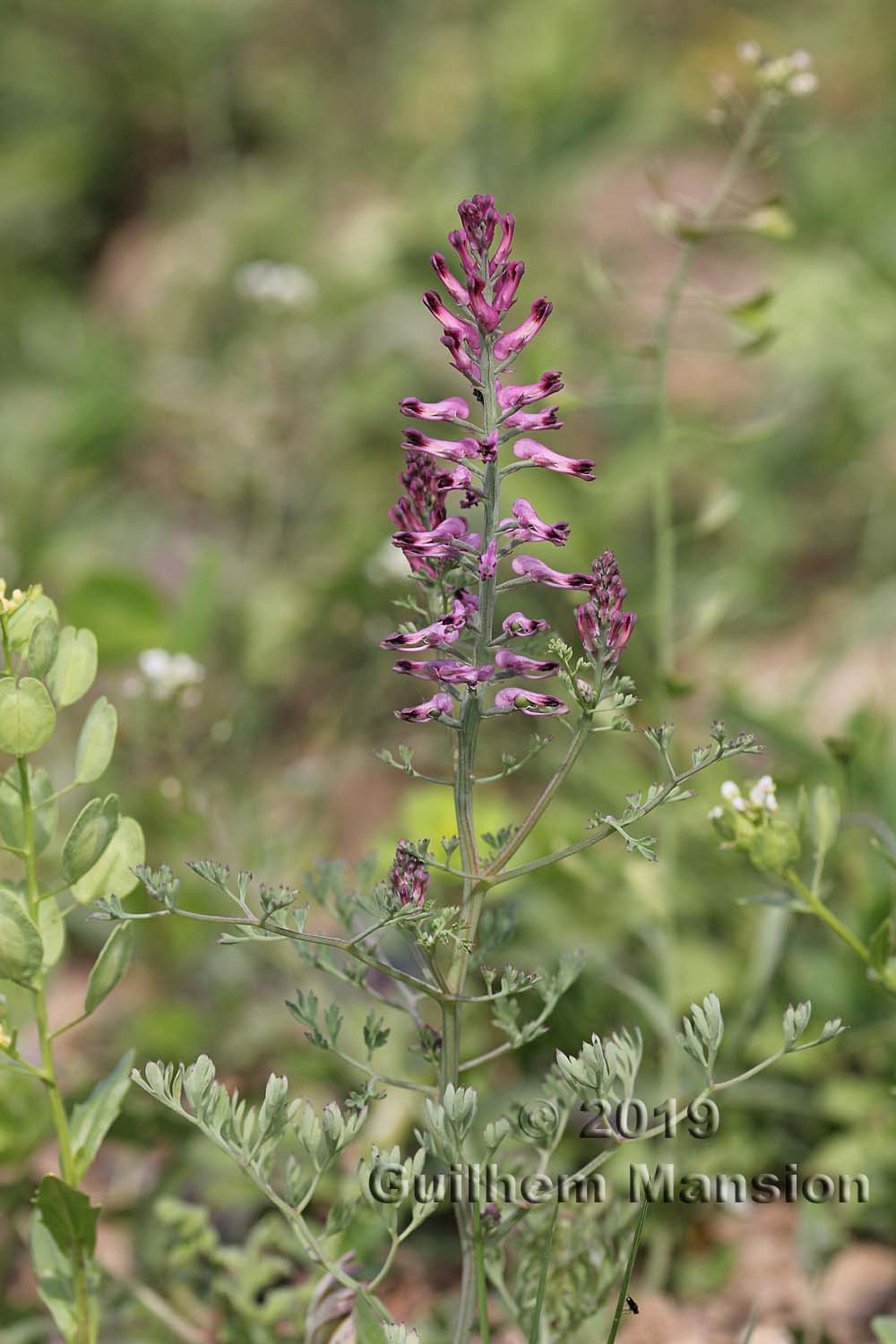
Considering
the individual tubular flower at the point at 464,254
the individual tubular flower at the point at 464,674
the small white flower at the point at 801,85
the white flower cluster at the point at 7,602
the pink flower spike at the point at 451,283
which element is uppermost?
the small white flower at the point at 801,85

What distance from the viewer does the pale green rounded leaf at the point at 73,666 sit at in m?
1.35

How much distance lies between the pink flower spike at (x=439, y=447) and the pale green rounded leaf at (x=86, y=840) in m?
0.46

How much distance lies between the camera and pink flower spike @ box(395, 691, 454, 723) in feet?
3.59

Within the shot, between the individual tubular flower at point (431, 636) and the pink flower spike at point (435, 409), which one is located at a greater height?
the pink flower spike at point (435, 409)

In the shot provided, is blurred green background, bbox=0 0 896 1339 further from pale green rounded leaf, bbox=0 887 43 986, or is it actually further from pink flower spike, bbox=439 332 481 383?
pink flower spike, bbox=439 332 481 383

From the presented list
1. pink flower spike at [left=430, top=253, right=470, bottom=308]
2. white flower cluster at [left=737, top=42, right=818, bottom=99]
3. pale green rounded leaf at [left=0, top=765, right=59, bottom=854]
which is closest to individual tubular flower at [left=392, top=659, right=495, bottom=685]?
pink flower spike at [left=430, top=253, right=470, bottom=308]

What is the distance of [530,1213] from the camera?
143cm

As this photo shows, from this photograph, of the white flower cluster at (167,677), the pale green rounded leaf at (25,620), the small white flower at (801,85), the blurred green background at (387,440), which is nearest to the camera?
the pale green rounded leaf at (25,620)

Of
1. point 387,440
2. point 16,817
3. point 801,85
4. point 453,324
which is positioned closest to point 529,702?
point 453,324

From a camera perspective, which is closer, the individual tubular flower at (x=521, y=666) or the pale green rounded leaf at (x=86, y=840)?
the individual tubular flower at (x=521, y=666)

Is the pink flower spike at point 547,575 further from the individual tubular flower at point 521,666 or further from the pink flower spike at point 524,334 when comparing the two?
the pink flower spike at point 524,334

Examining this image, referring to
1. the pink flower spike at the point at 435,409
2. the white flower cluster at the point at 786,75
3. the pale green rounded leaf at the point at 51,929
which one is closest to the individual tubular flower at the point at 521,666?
the pink flower spike at the point at 435,409

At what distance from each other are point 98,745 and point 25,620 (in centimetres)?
15

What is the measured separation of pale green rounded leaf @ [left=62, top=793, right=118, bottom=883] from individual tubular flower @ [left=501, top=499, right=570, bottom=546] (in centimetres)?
47
